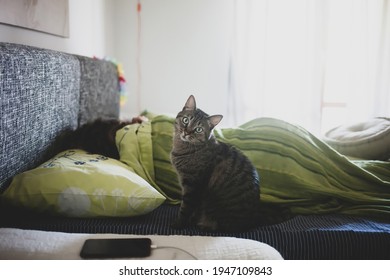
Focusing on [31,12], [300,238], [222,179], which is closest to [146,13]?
[31,12]

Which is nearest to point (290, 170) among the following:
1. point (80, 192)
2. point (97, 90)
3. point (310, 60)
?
point (80, 192)

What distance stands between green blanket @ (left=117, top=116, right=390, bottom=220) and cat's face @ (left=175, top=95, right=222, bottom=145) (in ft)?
0.72

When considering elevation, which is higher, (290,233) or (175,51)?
(175,51)

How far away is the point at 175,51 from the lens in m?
2.51

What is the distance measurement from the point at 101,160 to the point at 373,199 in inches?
34.8

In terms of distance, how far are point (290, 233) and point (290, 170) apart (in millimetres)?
280

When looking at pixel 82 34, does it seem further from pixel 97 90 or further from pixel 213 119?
pixel 213 119

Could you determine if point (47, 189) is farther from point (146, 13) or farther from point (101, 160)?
point (146, 13)

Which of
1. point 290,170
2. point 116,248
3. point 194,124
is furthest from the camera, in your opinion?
point 290,170

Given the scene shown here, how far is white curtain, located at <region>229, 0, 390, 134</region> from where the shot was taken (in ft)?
7.93

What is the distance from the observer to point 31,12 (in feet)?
3.79

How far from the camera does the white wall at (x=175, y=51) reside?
246 cm

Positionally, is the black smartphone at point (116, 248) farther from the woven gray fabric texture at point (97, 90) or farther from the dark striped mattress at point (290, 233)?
the woven gray fabric texture at point (97, 90)

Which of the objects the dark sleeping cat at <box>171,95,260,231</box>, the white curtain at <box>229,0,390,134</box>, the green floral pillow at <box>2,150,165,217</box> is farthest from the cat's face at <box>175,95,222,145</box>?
the white curtain at <box>229,0,390,134</box>
